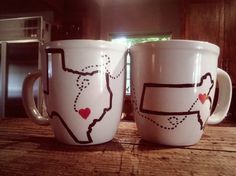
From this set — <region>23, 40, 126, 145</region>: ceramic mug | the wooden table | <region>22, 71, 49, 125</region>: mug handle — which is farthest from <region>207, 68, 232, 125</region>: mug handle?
<region>22, 71, 49, 125</region>: mug handle

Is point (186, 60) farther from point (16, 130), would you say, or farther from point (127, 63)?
point (16, 130)

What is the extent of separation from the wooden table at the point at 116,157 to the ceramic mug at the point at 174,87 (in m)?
0.03

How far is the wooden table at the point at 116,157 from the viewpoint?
223 millimetres

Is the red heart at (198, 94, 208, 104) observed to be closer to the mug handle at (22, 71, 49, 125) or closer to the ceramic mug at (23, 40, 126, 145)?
the ceramic mug at (23, 40, 126, 145)

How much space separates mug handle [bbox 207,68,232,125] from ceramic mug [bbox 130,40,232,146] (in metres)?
0.04

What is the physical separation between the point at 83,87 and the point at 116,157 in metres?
0.09

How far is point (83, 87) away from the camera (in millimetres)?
286

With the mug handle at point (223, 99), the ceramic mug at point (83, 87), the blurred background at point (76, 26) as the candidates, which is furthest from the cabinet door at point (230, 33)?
the ceramic mug at point (83, 87)

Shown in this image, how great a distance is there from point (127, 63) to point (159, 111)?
0.29 ft

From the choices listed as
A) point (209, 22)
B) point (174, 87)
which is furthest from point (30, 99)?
point (209, 22)

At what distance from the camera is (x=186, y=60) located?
28cm

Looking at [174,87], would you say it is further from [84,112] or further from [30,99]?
[30,99]

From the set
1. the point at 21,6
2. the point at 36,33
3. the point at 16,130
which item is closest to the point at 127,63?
the point at 16,130

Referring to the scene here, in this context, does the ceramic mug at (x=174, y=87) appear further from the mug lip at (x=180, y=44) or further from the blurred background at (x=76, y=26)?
the blurred background at (x=76, y=26)
